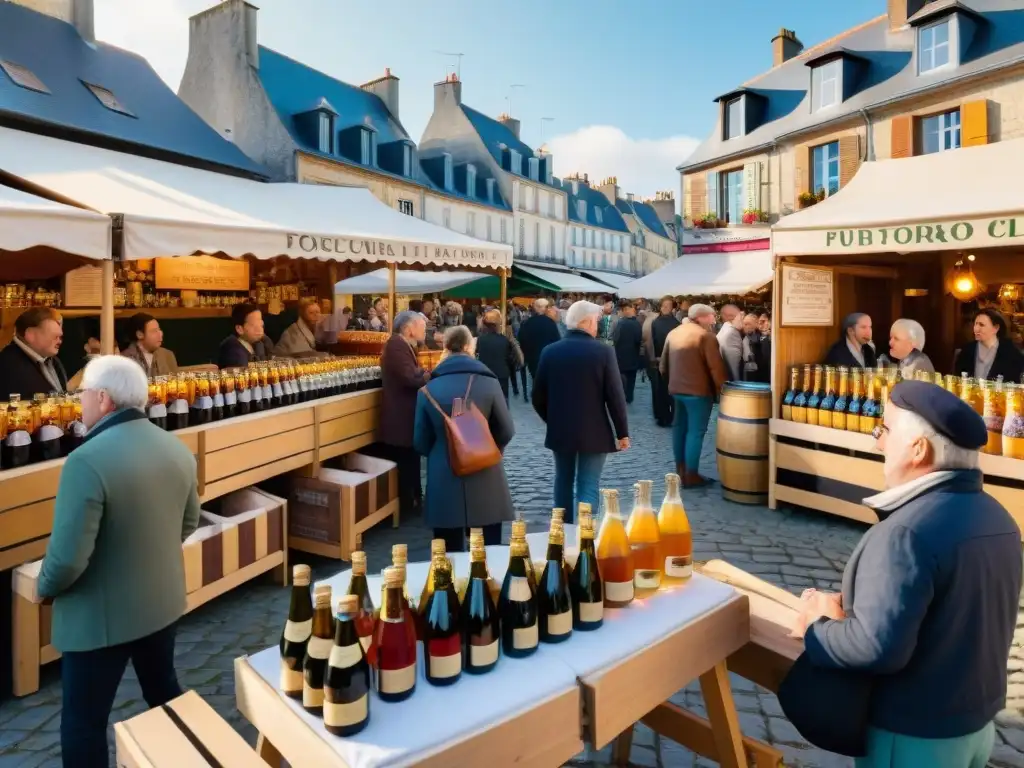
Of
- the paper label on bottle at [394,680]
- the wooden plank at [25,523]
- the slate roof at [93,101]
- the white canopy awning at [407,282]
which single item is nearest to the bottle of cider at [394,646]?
the paper label on bottle at [394,680]

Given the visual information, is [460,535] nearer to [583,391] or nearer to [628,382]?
[583,391]

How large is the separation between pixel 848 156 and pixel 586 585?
63.0 feet

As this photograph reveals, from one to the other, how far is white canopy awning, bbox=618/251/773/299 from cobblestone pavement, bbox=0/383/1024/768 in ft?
23.4

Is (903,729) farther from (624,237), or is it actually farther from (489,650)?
(624,237)

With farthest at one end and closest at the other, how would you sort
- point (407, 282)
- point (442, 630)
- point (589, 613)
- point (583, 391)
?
point (407, 282)
point (583, 391)
point (589, 613)
point (442, 630)

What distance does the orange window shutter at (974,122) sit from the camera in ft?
50.6

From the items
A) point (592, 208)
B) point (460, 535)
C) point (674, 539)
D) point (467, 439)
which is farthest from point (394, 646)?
point (592, 208)

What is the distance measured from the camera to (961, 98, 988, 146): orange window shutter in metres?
15.4

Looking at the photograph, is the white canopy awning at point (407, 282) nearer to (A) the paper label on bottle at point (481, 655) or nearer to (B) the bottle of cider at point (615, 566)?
(B) the bottle of cider at point (615, 566)

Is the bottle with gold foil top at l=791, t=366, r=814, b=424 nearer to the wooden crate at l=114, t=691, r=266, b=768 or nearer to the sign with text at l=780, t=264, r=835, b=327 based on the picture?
the sign with text at l=780, t=264, r=835, b=327

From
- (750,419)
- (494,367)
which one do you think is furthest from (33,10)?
(750,419)

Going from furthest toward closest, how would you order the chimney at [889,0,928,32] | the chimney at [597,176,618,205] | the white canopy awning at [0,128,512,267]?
the chimney at [597,176,618,205]
the chimney at [889,0,928,32]
the white canopy awning at [0,128,512,267]

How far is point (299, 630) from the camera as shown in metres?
1.92

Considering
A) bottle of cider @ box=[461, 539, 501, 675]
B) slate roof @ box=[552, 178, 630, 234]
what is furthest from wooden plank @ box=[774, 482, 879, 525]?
slate roof @ box=[552, 178, 630, 234]
